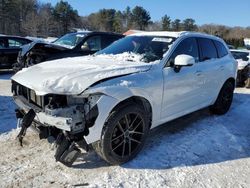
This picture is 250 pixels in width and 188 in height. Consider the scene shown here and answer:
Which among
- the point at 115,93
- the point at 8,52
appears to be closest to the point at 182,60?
the point at 115,93

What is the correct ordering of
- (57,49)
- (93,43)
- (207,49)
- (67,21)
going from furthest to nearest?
(67,21), (93,43), (57,49), (207,49)

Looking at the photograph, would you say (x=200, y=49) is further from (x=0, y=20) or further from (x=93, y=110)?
(x=0, y=20)

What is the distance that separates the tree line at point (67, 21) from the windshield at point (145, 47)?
57.1 metres

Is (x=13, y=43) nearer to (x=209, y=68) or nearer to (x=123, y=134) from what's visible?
(x=209, y=68)

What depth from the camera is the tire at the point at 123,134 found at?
419 centimetres

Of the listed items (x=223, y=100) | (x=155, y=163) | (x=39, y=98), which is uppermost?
(x=39, y=98)

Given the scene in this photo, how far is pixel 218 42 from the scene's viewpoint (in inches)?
278

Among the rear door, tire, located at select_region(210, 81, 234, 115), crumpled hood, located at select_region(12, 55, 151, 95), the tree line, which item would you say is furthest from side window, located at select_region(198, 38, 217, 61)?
the tree line

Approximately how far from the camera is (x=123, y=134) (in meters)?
4.46

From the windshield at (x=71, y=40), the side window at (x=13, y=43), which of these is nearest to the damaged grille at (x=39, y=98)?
the windshield at (x=71, y=40)

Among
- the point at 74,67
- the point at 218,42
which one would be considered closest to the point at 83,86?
the point at 74,67

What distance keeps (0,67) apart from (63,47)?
11.7ft

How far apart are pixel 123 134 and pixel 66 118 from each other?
908 mm

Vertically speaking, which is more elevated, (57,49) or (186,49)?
(186,49)
